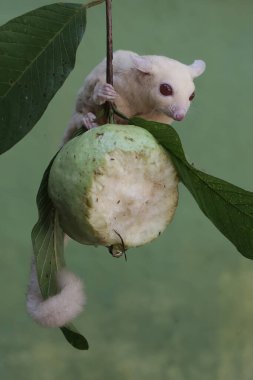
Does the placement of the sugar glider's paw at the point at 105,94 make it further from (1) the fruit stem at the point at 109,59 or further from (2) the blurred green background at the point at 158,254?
(2) the blurred green background at the point at 158,254

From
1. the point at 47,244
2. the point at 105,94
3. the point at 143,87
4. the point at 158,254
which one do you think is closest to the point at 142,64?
the point at 143,87

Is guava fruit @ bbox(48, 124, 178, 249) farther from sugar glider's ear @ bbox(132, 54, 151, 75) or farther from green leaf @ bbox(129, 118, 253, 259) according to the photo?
sugar glider's ear @ bbox(132, 54, 151, 75)

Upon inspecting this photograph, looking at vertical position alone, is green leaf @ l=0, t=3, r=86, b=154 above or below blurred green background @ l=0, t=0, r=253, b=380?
above

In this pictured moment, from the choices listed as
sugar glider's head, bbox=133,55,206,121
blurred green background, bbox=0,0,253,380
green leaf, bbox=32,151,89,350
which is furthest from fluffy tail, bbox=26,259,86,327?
blurred green background, bbox=0,0,253,380

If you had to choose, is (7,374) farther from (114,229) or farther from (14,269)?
(114,229)

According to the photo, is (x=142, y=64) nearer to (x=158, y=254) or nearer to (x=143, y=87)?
(x=143, y=87)

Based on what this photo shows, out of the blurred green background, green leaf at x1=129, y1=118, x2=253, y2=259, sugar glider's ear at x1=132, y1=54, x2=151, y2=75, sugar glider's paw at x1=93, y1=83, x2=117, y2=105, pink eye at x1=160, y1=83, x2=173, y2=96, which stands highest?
sugar glider's ear at x1=132, y1=54, x2=151, y2=75
